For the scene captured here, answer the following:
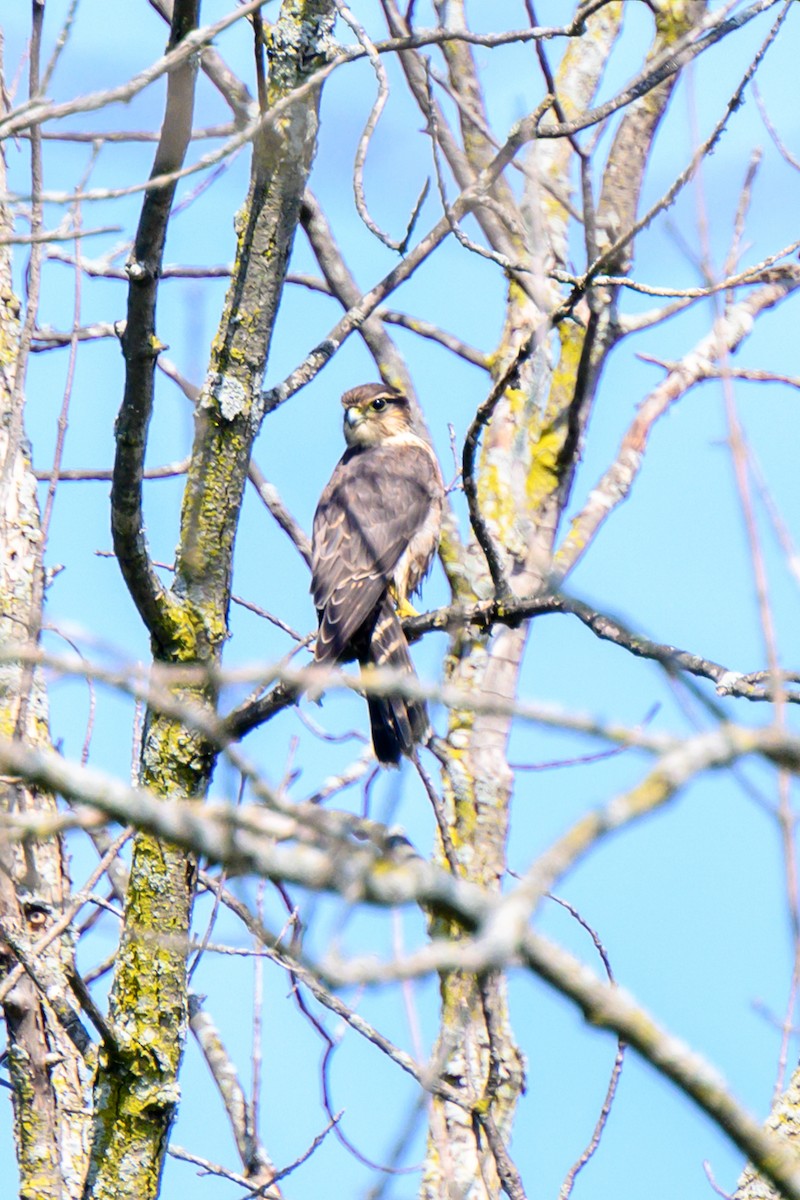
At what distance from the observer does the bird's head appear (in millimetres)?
6535

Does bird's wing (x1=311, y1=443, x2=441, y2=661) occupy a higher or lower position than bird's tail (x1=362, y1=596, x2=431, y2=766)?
higher

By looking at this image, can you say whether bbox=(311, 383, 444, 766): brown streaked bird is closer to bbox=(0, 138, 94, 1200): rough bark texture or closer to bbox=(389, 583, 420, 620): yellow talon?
bbox=(389, 583, 420, 620): yellow talon

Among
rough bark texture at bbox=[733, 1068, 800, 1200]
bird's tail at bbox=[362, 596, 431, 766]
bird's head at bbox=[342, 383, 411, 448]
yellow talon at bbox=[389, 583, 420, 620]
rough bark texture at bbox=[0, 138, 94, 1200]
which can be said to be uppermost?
bird's head at bbox=[342, 383, 411, 448]

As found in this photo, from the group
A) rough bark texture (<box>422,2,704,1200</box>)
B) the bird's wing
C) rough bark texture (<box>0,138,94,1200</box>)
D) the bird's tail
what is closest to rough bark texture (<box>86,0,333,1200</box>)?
rough bark texture (<box>0,138,94,1200</box>)

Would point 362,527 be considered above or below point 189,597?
above

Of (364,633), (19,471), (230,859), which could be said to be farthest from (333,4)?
(364,633)

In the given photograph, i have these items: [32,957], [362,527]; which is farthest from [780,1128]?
A: [362,527]

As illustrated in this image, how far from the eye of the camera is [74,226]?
369 cm

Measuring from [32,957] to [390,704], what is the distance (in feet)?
6.40

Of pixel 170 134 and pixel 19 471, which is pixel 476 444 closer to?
pixel 170 134

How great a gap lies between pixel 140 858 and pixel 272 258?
4.08 feet

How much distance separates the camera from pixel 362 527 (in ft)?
17.7

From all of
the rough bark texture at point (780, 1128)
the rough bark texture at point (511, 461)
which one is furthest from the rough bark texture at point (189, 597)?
the rough bark texture at point (780, 1128)

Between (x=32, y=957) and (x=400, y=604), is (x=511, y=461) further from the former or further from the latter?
(x=32, y=957)
